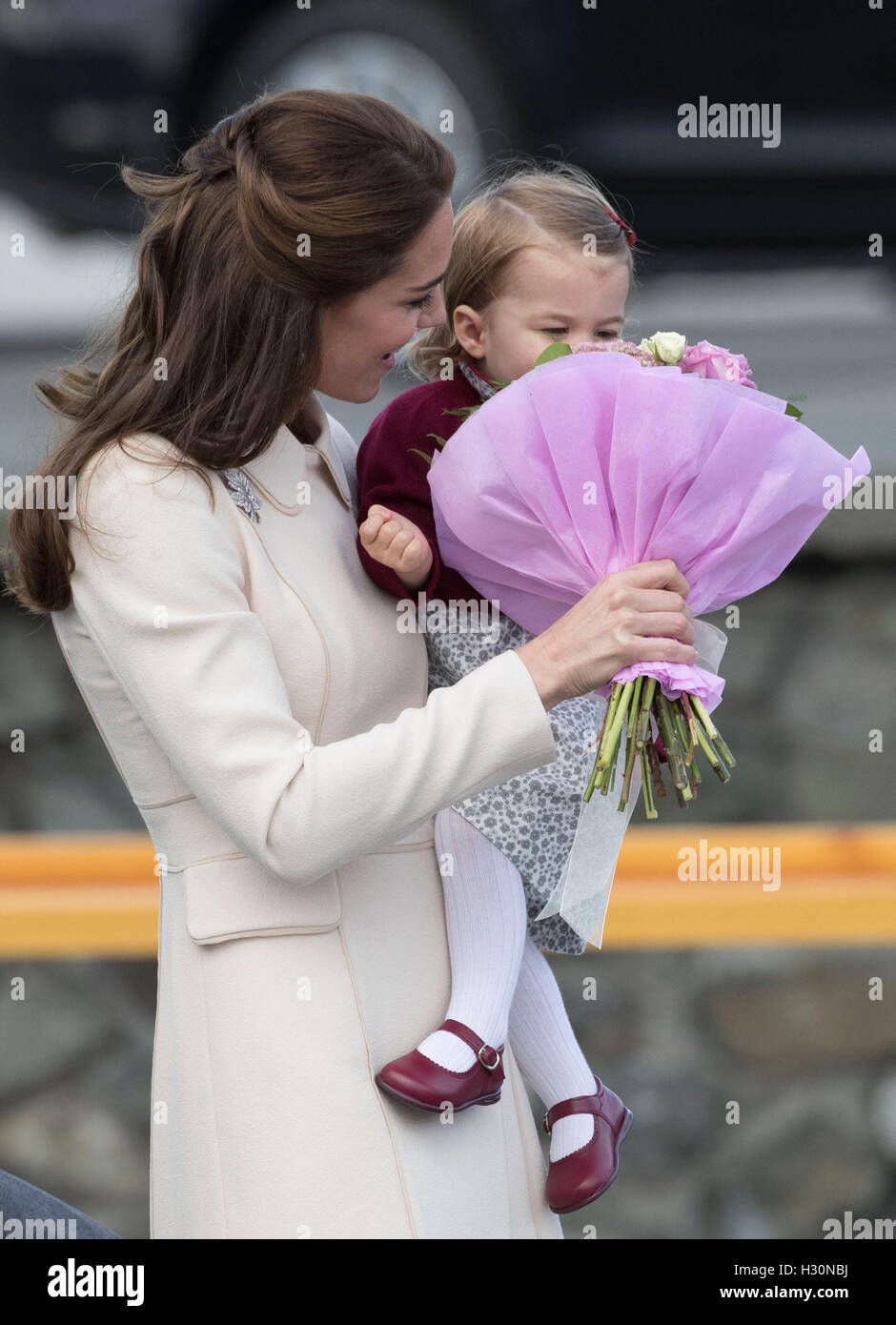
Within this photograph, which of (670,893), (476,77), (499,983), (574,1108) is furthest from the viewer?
(476,77)

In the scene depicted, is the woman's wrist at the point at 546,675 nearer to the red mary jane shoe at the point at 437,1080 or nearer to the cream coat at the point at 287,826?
the cream coat at the point at 287,826

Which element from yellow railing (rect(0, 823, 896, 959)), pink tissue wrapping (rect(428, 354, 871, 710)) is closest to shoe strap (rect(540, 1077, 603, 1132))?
pink tissue wrapping (rect(428, 354, 871, 710))

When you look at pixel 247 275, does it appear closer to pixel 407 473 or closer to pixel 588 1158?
pixel 407 473

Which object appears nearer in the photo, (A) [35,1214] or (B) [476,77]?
(A) [35,1214]

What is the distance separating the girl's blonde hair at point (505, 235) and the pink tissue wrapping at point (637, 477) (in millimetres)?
396

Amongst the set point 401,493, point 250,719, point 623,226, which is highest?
point 623,226

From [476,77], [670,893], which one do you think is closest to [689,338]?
[476,77]

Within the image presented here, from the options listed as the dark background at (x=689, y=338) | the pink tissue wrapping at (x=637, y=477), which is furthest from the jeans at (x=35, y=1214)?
the dark background at (x=689, y=338)

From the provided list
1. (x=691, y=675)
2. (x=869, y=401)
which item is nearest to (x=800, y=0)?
(x=869, y=401)

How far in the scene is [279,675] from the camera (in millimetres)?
1389

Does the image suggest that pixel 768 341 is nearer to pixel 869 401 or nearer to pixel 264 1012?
pixel 869 401

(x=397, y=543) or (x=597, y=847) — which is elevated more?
(x=397, y=543)

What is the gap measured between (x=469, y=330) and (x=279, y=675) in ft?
2.17

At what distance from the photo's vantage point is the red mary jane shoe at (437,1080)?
145 cm
